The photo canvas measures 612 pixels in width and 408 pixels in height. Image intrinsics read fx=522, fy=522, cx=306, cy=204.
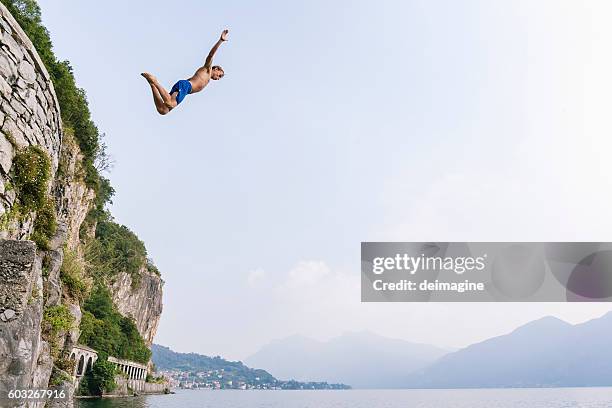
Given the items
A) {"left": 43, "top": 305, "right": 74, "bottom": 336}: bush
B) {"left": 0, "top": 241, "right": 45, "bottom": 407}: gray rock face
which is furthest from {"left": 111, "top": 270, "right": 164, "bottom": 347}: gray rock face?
{"left": 0, "top": 241, "right": 45, "bottom": 407}: gray rock face

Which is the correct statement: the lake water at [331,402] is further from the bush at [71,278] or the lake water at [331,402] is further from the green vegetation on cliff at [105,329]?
the bush at [71,278]

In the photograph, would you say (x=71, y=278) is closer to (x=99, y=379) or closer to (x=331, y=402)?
(x=99, y=379)

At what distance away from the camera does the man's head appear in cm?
911

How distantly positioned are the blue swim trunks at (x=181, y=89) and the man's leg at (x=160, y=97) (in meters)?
0.13

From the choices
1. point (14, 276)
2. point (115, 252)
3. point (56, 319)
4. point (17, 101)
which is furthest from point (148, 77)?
point (115, 252)

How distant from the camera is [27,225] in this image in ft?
39.9

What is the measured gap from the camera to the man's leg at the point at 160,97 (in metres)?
7.84

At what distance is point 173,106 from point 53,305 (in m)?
8.59

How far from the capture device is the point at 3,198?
10914 mm

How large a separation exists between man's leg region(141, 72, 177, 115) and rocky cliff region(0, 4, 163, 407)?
3.44m

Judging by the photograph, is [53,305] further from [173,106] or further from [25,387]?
[173,106]

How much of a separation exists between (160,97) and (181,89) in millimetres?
500

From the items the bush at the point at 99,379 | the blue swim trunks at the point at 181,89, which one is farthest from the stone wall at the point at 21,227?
the bush at the point at 99,379

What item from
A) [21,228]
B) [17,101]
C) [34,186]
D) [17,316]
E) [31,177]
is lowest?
[17,316]
